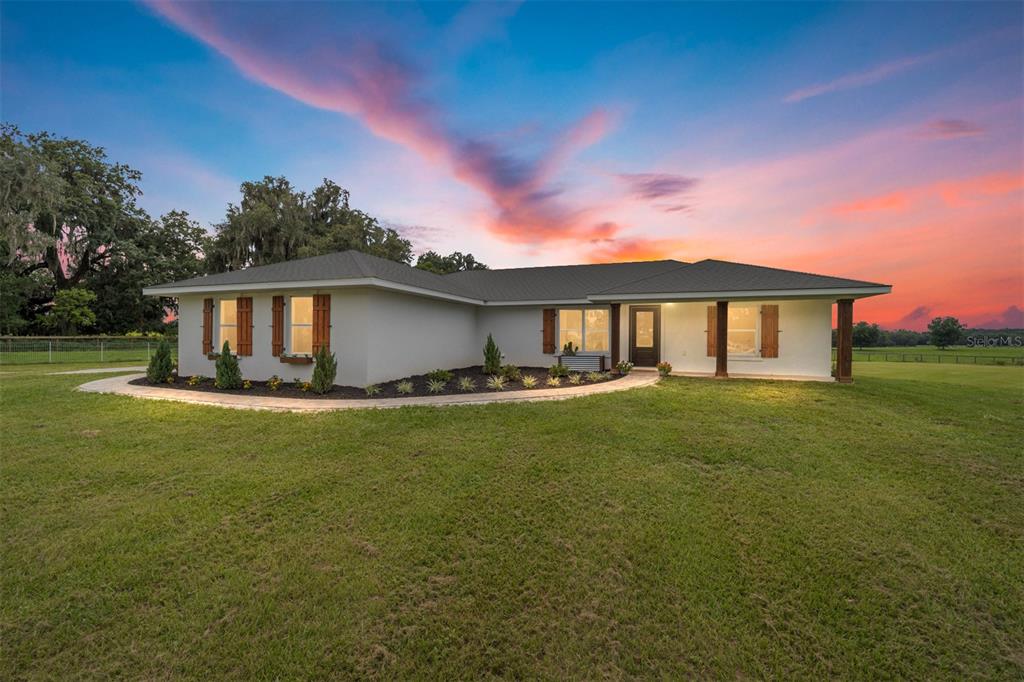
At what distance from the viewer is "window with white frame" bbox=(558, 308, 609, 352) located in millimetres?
13375

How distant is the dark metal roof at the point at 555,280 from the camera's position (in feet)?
46.1

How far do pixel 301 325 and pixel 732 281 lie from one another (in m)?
12.0

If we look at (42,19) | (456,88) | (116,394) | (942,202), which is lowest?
(116,394)

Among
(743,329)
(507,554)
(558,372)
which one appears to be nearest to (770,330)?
(743,329)

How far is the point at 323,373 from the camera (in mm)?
8742

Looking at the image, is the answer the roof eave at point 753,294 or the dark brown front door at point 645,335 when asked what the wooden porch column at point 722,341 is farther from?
the dark brown front door at point 645,335

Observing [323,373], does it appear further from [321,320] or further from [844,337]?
[844,337]

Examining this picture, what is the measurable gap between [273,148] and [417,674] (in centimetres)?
1636

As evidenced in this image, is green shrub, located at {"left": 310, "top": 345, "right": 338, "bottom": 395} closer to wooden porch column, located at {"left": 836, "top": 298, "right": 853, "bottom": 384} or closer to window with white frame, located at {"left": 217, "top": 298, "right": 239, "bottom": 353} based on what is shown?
window with white frame, located at {"left": 217, "top": 298, "right": 239, "bottom": 353}

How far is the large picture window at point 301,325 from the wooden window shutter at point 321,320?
0.66m

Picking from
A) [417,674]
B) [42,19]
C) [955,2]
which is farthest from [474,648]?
[42,19]

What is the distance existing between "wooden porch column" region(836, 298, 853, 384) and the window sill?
44.8 feet

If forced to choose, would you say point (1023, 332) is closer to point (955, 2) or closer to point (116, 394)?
point (955, 2)

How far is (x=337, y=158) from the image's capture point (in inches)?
550
